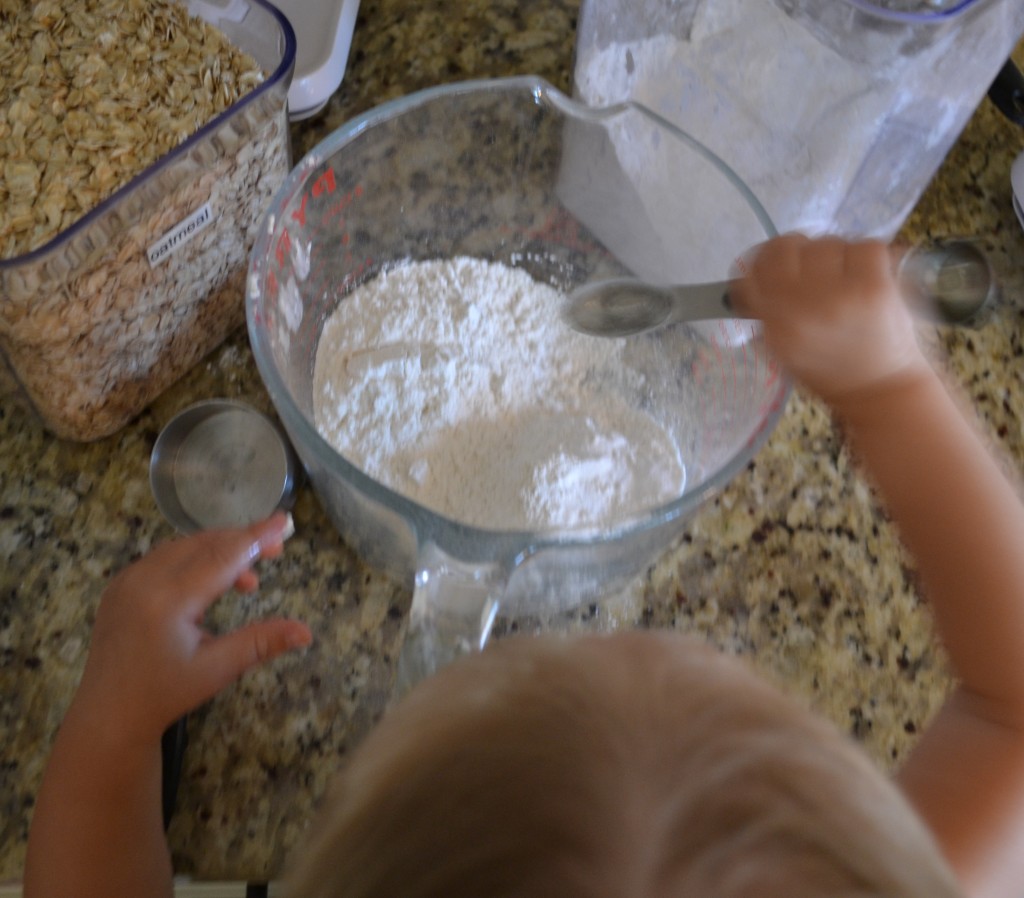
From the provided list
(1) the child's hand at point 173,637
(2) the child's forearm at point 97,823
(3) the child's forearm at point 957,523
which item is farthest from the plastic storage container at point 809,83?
(2) the child's forearm at point 97,823

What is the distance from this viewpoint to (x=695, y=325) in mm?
609

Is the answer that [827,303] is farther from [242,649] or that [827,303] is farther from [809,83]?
[242,649]

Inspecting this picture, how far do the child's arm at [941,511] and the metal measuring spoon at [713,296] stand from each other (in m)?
0.03

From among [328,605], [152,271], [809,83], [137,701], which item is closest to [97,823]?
[137,701]

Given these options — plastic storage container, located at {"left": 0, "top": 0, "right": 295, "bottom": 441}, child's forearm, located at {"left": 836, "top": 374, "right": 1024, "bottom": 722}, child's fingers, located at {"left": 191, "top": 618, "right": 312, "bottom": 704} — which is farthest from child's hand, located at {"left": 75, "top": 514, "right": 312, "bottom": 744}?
child's forearm, located at {"left": 836, "top": 374, "right": 1024, "bottom": 722}

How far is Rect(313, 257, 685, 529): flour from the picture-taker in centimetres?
54

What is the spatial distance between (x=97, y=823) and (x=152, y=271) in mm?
331

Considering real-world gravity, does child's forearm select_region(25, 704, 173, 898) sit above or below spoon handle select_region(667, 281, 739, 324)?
below

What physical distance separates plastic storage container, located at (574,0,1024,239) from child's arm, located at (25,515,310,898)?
1.34 feet

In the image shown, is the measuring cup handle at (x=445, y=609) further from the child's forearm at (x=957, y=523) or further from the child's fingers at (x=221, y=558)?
the child's forearm at (x=957, y=523)

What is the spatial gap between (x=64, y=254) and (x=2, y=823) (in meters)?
0.35

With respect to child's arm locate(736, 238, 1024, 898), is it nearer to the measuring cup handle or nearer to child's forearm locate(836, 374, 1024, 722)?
child's forearm locate(836, 374, 1024, 722)

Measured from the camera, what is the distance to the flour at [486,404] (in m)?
0.54

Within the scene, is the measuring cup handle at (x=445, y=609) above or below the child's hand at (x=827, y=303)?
below
